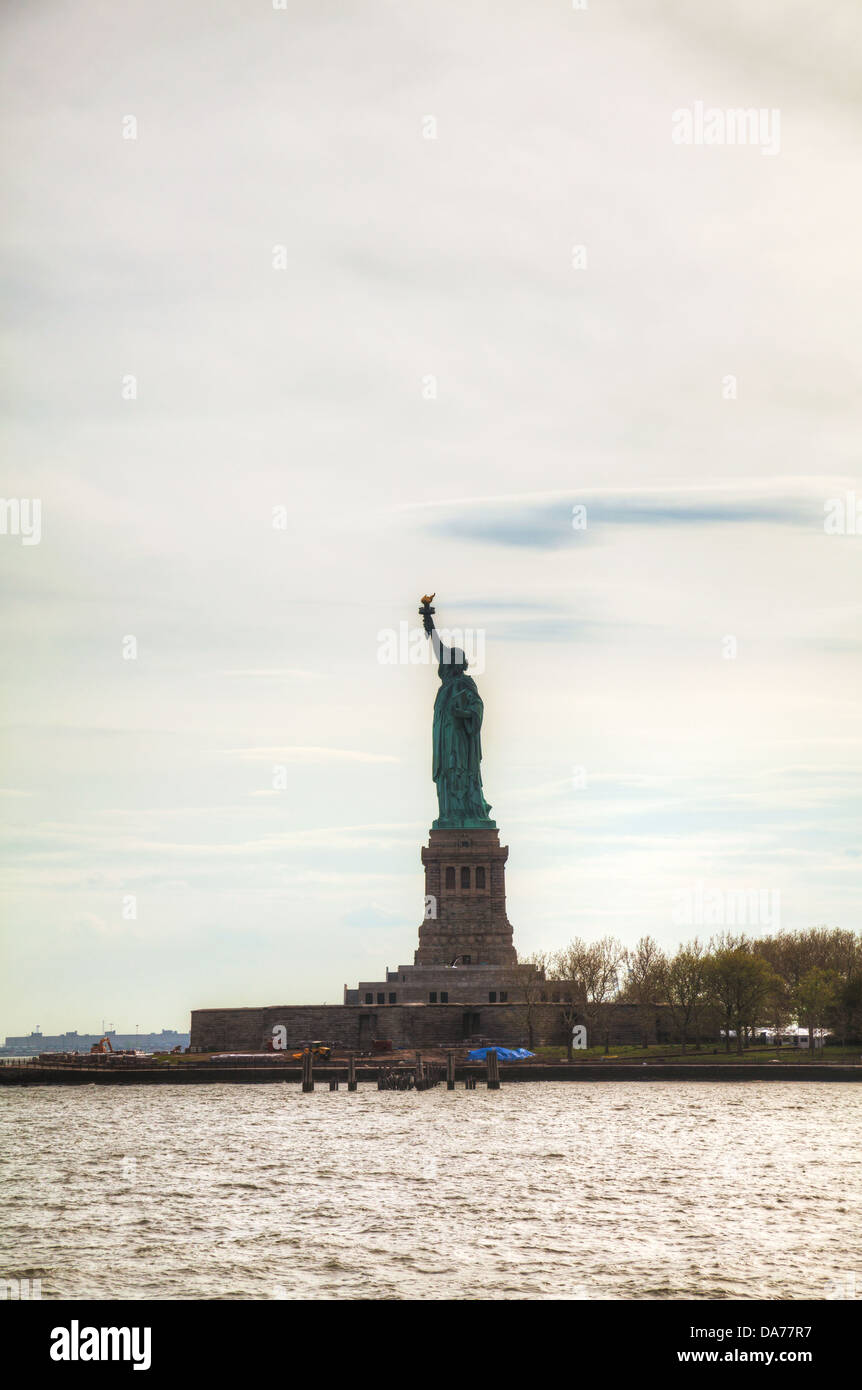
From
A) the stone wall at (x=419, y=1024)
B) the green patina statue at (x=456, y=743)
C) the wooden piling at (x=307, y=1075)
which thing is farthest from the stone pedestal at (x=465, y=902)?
the wooden piling at (x=307, y=1075)

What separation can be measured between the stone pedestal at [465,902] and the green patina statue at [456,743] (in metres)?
2.20

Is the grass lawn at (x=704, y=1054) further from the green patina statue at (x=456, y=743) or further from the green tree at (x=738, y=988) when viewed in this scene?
the green patina statue at (x=456, y=743)

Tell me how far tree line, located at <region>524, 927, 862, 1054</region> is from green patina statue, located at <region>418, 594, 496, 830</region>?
14599 mm

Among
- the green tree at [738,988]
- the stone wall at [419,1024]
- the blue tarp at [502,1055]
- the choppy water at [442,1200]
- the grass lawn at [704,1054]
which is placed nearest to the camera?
the choppy water at [442,1200]

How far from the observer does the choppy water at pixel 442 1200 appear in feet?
123

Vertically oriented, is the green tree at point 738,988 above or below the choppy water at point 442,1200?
above

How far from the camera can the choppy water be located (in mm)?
37375

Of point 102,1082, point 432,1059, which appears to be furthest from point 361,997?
point 102,1082

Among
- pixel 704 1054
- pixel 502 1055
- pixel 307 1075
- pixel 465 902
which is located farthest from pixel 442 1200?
pixel 465 902

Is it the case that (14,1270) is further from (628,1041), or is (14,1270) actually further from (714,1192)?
(628,1041)

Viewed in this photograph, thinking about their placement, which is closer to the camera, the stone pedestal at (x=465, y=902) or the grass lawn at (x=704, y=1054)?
the grass lawn at (x=704, y=1054)

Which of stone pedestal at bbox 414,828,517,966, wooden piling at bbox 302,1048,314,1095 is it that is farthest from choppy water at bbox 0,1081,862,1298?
stone pedestal at bbox 414,828,517,966

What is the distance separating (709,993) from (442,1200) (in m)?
71.7
